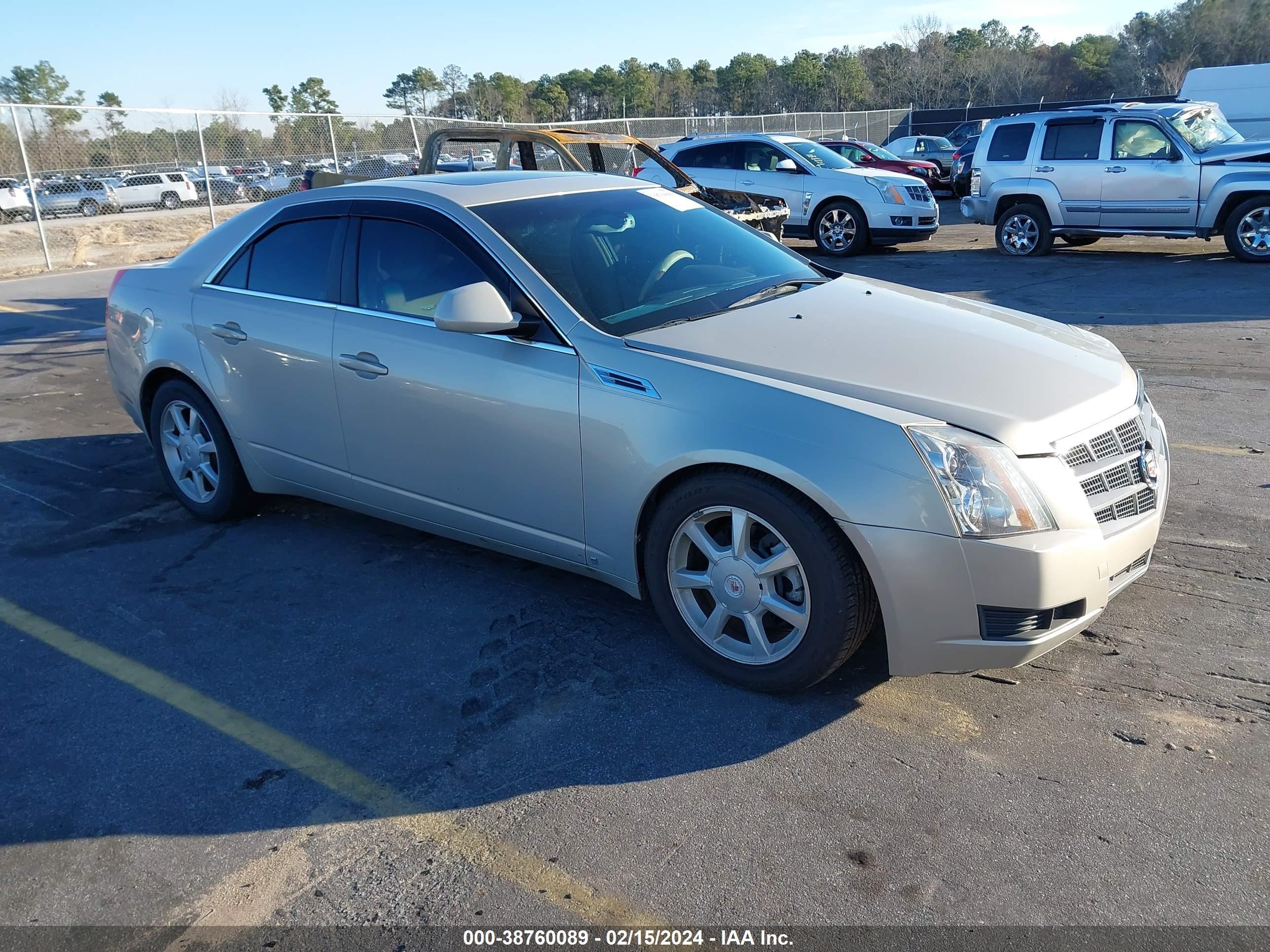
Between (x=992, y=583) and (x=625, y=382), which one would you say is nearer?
(x=992, y=583)

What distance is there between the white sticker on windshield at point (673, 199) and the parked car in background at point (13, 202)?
17.2 meters

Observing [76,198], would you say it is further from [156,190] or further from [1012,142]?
[1012,142]

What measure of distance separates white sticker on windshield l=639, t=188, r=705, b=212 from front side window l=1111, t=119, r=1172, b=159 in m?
10.5

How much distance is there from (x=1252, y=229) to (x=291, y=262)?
12.1 m

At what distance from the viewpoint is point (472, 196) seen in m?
4.36

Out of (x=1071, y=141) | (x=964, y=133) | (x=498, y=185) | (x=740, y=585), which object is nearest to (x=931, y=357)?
(x=740, y=585)

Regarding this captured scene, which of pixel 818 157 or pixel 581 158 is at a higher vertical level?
pixel 581 158

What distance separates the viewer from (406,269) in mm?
4352

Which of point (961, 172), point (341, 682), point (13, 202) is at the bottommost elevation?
point (341, 682)

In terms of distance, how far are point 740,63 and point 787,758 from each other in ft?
362

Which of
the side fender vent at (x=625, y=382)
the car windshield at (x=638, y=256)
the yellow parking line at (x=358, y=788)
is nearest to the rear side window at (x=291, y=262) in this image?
the car windshield at (x=638, y=256)

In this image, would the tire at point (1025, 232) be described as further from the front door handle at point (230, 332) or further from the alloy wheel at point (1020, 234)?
the front door handle at point (230, 332)

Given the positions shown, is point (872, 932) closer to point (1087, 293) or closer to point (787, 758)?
point (787, 758)

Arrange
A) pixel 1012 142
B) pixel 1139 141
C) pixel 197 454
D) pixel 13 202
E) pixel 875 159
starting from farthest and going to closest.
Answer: pixel 875 159, pixel 13 202, pixel 1012 142, pixel 1139 141, pixel 197 454
